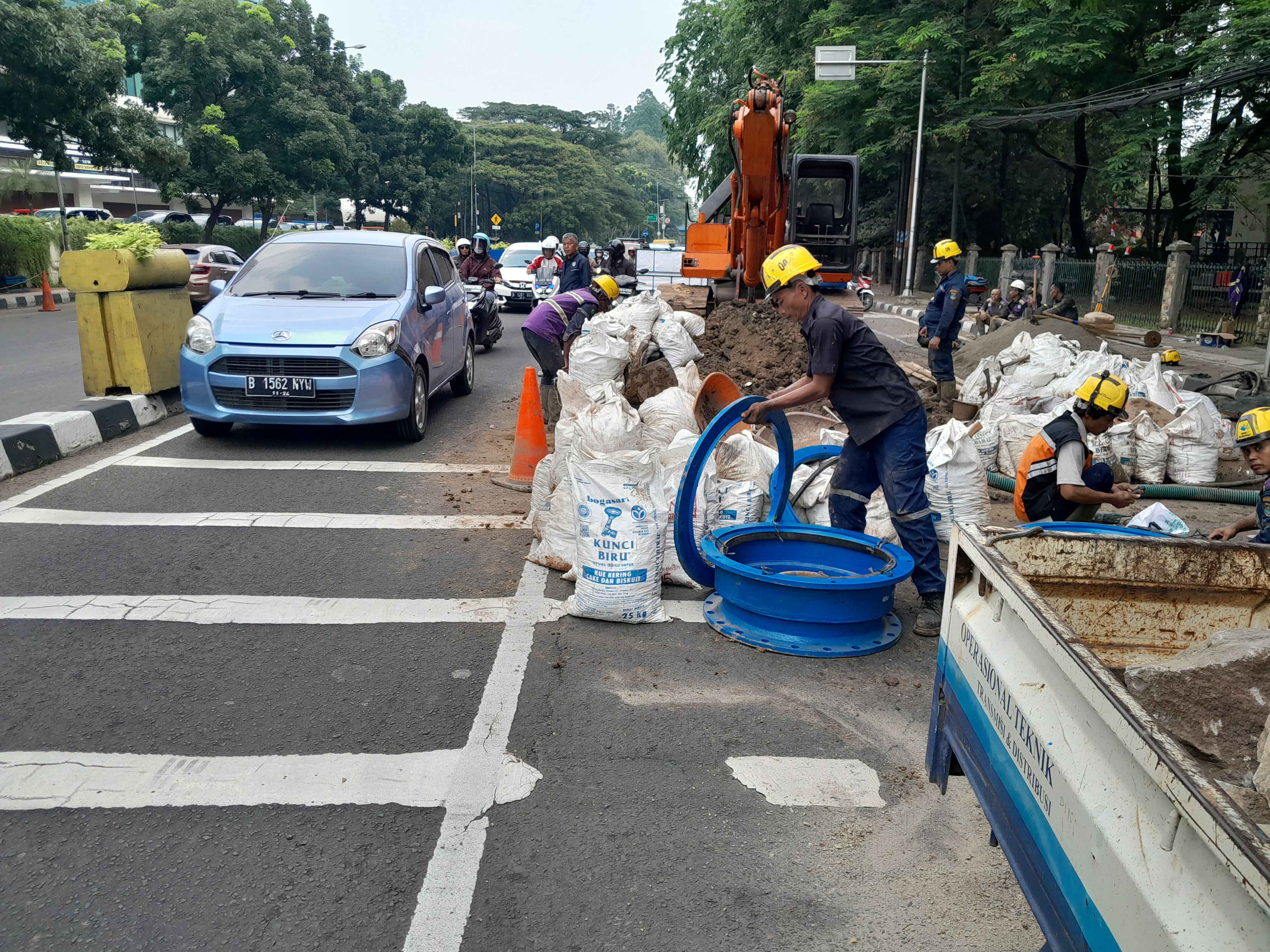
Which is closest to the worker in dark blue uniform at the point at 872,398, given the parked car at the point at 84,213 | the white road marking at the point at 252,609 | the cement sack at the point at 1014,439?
the white road marking at the point at 252,609

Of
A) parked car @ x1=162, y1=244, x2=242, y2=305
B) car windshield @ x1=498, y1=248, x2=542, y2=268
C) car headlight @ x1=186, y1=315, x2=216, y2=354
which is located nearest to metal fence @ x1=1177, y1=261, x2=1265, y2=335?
car windshield @ x1=498, y1=248, x2=542, y2=268

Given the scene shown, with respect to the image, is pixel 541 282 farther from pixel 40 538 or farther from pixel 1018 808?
pixel 1018 808

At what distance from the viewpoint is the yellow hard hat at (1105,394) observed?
4.86 meters

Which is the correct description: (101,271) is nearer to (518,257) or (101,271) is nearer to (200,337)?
(200,337)

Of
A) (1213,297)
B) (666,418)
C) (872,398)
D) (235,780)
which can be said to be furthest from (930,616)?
(1213,297)

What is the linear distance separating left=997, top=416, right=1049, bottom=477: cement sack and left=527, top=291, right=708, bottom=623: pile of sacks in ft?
8.25

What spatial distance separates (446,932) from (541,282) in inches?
723

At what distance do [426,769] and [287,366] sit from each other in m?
5.12

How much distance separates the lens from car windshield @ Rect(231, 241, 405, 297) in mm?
8766

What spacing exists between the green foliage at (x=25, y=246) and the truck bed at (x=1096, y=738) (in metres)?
26.6

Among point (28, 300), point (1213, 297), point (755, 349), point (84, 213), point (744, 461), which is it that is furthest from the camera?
point (84, 213)

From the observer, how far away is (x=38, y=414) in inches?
325

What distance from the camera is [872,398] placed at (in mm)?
4898

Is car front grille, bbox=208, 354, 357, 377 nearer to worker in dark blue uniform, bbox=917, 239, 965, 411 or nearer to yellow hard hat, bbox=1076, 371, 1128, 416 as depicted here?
yellow hard hat, bbox=1076, 371, 1128, 416
